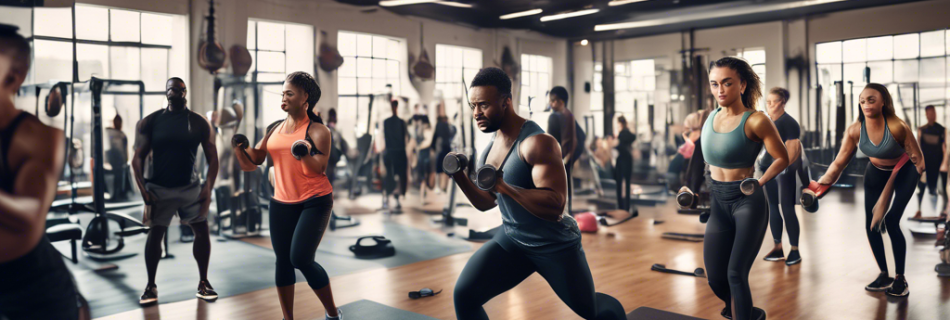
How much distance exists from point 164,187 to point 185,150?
0.88ft

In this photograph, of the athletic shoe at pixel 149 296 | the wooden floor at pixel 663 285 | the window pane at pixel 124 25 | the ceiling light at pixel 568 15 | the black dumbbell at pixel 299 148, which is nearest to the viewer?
the black dumbbell at pixel 299 148

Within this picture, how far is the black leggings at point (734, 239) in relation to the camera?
107 inches

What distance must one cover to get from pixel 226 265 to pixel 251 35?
5.66 feet

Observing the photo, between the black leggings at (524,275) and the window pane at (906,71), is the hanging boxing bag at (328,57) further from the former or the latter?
the window pane at (906,71)

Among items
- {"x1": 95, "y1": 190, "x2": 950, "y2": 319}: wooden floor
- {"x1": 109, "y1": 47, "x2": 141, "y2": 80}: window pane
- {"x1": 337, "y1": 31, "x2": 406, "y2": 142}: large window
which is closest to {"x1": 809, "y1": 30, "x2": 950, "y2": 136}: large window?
{"x1": 95, "y1": 190, "x2": 950, "y2": 319}: wooden floor

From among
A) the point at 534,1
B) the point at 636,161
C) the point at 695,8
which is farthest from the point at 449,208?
the point at 695,8

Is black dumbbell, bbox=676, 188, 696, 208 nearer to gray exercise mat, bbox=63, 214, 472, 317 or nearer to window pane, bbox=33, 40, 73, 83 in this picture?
gray exercise mat, bbox=63, 214, 472, 317

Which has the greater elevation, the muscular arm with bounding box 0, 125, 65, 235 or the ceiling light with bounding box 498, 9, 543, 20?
the ceiling light with bounding box 498, 9, 543, 20

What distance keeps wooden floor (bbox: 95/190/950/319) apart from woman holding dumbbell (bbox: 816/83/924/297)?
1.04ft

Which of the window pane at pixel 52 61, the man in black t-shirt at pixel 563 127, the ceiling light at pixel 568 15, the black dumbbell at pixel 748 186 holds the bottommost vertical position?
the black dumbbell at pixel 748 186

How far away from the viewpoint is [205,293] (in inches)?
155

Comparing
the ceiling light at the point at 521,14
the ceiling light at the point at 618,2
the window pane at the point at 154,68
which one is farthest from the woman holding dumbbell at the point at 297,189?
the ceiling light at the point at 618,2

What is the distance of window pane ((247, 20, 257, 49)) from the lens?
16.1 feet

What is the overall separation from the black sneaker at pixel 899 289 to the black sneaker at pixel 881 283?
0.29ft
